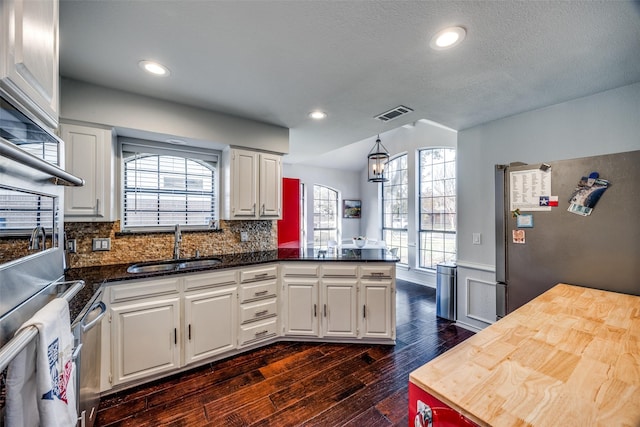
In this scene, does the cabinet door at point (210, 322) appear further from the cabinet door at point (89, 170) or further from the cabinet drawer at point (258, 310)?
the cabinet door at point (89, 170)

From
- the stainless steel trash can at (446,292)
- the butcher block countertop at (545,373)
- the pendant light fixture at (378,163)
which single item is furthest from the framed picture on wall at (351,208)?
the butcher block countertop at (545,373)

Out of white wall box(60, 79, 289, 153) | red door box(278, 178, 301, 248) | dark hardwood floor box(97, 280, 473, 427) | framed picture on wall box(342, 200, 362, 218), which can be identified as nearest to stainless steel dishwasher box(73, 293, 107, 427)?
dark hardwood floor box(97, 280, 473, 427)

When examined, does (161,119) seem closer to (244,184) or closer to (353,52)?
(244,184)

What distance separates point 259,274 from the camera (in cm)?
258

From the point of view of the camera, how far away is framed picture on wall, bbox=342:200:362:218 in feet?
23.3

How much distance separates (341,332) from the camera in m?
2.70

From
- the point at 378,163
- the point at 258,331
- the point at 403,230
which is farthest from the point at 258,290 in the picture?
the point at 403,230

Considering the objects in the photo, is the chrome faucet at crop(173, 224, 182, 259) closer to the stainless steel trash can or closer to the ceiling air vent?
the ceiling air vent

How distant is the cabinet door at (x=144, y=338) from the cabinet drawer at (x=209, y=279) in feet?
0.50

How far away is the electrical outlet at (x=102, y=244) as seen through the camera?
2.28 m

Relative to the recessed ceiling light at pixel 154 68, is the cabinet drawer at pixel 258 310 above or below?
below

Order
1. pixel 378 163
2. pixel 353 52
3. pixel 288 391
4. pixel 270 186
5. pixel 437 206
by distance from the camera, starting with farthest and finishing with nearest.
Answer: pixel 437 206 < pixel 378 163 < pixel 270 186 < pixel 288 391 < pixel 353 52

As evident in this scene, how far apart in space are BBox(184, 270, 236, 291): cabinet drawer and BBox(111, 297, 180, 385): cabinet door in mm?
152

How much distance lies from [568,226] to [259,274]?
8.15ft
